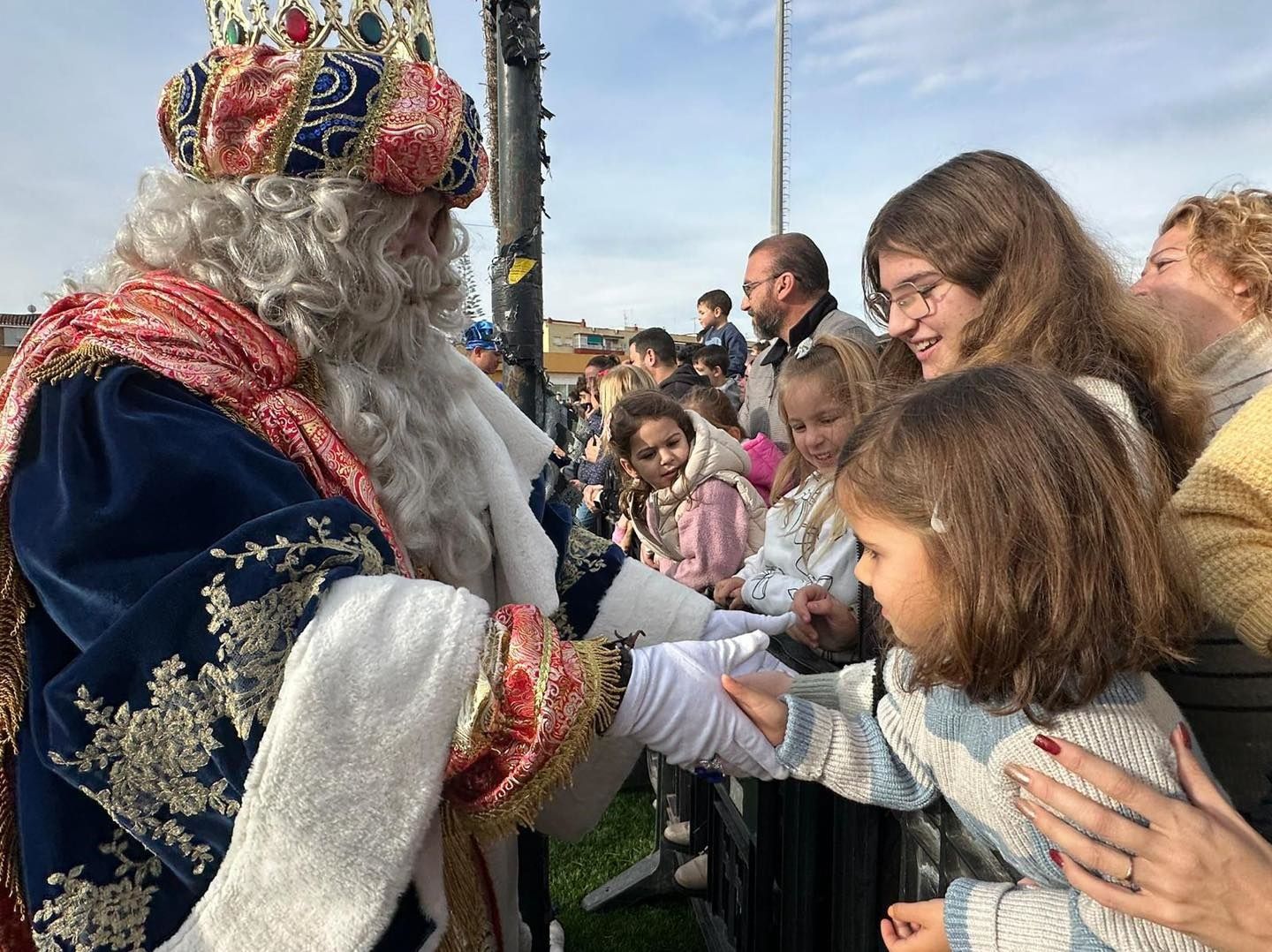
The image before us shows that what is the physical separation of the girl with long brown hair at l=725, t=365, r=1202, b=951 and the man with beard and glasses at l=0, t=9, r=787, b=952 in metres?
0.37

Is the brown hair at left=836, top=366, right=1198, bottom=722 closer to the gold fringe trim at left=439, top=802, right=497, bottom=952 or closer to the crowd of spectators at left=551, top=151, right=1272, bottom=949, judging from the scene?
the crowd of spectators at left=551, top=151, right=1272, bottom=949

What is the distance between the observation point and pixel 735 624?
1946 millimetres

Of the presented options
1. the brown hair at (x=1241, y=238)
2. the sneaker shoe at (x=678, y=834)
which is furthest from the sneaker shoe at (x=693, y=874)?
the brown hair at (x=1241, y=238)

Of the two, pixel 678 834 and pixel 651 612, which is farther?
pixel 678 834

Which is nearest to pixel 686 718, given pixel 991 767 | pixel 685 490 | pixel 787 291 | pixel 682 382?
pixel 991 767

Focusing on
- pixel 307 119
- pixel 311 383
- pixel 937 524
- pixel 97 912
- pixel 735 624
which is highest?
pixel 307 119

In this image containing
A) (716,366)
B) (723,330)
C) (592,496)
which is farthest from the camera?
(723,330)

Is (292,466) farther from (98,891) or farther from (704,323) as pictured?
(704,323)

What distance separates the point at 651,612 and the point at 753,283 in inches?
103

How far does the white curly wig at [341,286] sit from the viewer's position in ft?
4.88

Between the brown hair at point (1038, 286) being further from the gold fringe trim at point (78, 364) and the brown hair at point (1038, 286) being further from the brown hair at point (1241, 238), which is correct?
the gold fringe trim at point (78, 364)

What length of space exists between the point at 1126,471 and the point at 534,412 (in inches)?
118

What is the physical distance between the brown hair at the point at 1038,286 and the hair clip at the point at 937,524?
47 centimetres

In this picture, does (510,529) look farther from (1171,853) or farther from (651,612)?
(1171,853)
